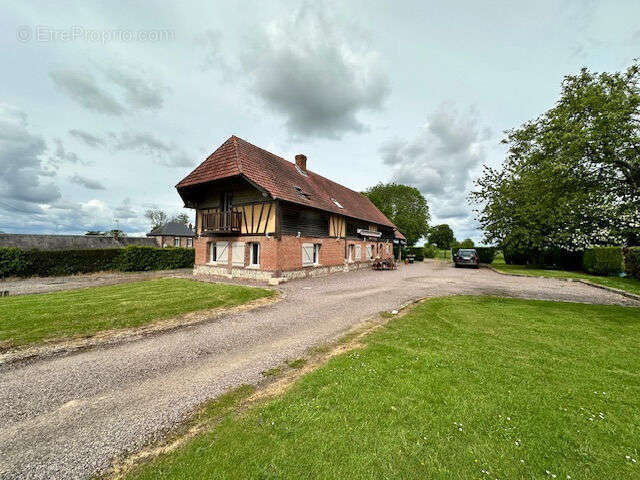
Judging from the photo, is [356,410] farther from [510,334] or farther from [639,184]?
[639,184]

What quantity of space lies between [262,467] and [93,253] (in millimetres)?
23625

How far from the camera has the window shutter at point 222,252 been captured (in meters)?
17.0

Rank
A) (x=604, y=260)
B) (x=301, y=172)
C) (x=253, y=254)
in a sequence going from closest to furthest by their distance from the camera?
(x=253, y=254) → (x=604, y=260) → (x=301, y=172)

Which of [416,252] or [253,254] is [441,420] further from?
[416,252]

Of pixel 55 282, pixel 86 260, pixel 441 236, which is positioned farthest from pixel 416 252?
pixel 441 236

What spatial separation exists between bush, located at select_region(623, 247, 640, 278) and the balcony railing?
941 inches

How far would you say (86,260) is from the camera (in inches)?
746

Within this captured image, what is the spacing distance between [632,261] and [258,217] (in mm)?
23030

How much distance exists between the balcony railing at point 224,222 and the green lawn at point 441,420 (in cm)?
1268

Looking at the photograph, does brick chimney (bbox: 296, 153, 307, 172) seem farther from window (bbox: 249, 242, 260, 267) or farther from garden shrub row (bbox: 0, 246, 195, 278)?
garden shrub row (bbox: 0, 246, 195, 278)

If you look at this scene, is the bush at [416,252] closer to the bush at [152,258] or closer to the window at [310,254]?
the window at [310,254]

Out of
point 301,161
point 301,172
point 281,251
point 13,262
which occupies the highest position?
point 301,161

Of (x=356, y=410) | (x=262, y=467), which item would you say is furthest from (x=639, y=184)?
(x=262, y=467)

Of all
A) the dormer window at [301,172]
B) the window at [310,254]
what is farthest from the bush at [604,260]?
the dormer window at [301,172]
